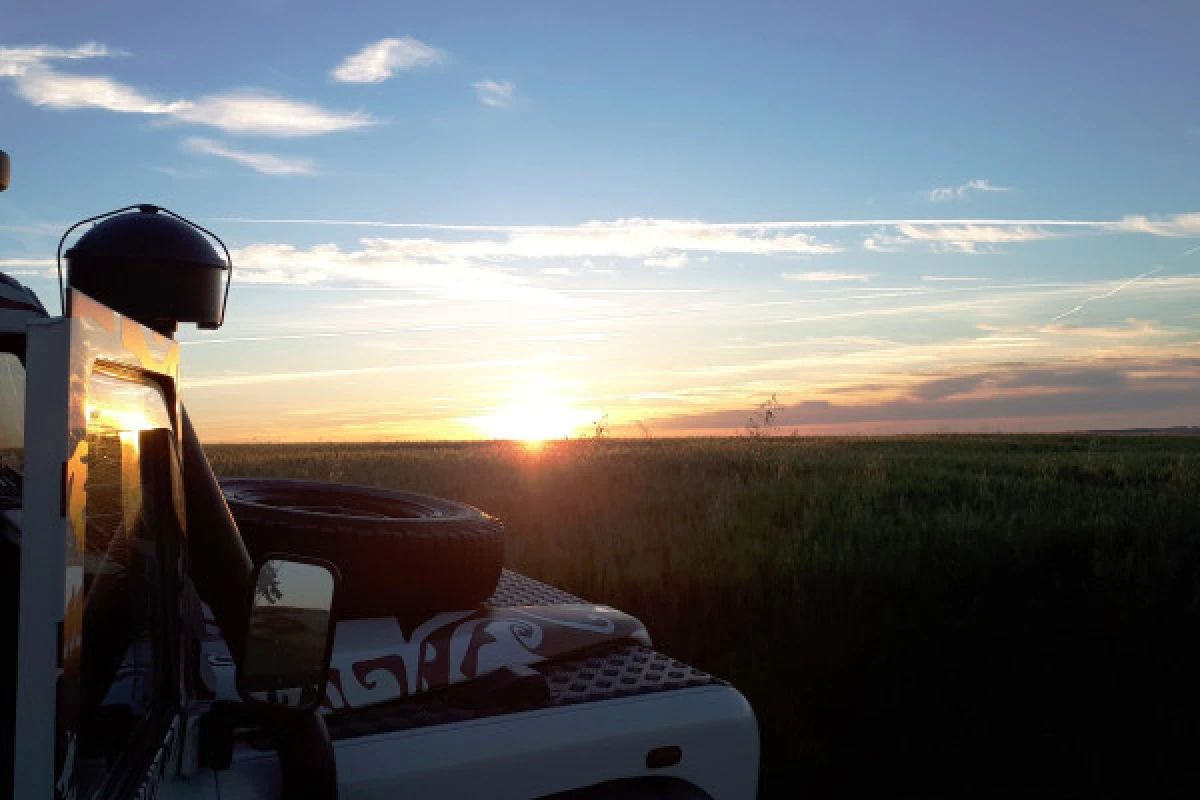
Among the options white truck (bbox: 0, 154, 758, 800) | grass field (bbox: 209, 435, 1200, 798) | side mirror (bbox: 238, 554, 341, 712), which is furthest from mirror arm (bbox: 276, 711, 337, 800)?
grass field (bbox: 209, 435, 1200, 798)

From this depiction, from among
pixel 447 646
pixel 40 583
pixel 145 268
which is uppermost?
pixel 145 268

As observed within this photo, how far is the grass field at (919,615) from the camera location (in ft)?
18.2

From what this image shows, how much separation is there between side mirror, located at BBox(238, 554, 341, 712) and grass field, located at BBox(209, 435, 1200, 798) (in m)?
3.80

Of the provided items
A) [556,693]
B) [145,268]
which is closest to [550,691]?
[556,693]

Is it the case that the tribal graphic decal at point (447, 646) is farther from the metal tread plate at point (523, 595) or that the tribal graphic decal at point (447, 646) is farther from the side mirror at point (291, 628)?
the side mirror at point (291, 628)

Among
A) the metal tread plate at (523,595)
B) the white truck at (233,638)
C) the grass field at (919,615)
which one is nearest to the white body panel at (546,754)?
the white truck at (233,638)

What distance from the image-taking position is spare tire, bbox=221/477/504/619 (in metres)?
2.78

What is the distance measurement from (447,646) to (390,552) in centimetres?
34

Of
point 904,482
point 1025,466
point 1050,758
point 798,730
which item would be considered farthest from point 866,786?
point 1025,466

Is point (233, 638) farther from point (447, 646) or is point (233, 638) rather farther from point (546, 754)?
point (546, 754)

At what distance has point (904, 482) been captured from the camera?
47.4 feet

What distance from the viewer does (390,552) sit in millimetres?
2818

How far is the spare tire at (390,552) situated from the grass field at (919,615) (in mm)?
2802

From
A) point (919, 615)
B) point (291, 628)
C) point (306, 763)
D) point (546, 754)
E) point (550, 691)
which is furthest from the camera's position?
point (919, 615)
